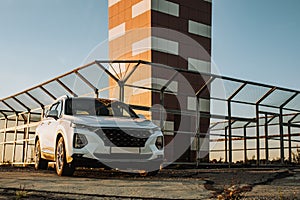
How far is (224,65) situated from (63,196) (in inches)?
494

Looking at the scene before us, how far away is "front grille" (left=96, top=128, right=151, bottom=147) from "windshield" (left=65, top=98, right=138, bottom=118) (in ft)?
4.15

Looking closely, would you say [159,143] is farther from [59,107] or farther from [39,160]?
[39,160]

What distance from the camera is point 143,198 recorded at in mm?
5746

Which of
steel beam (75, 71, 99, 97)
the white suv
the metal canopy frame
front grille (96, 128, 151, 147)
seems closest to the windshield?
the white suv

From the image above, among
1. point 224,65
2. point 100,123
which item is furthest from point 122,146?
point 224,65

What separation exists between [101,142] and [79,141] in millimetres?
404

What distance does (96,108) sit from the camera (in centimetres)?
1039

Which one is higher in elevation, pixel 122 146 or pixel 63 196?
pixel 122 146

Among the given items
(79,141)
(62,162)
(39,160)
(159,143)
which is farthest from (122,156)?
(39,160)

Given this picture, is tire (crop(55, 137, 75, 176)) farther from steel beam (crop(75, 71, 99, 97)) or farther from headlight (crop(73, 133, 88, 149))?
steel beam (crop(75, 71, 99, 97))

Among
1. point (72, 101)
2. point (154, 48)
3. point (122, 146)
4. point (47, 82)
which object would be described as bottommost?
point (122, 146)

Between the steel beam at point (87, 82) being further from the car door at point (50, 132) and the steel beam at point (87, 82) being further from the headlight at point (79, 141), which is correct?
the headlight at point (79, 141)

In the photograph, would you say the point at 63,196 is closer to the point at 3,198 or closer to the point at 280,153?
the point at 3,198

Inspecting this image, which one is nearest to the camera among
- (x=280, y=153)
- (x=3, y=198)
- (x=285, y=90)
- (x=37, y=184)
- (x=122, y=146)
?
(x=3, y=198)
